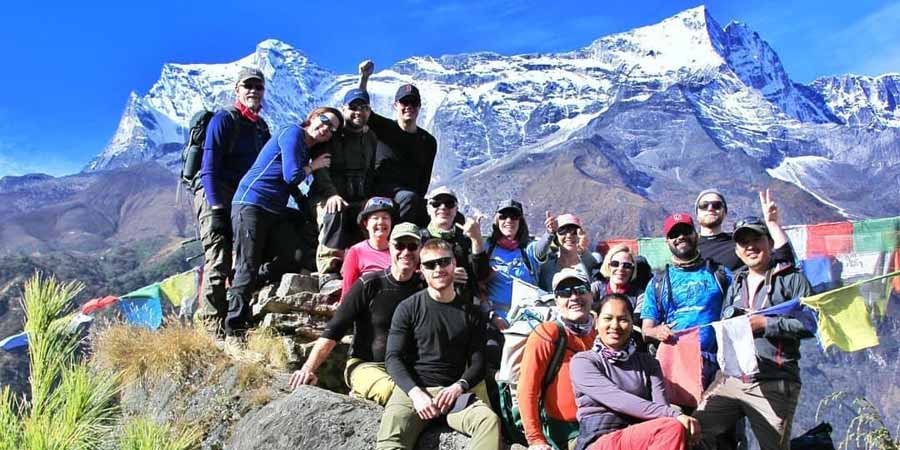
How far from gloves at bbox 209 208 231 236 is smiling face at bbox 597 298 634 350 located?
15.8 feet

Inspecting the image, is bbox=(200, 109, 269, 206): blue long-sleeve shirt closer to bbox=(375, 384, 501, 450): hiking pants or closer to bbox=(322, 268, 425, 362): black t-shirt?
bbox=(322, 268, 425, 362): black t-shirt

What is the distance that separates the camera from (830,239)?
1219 cm

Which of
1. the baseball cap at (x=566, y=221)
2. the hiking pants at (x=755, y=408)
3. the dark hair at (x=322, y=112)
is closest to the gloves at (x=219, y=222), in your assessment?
the dark hair at (x=322, y=112)

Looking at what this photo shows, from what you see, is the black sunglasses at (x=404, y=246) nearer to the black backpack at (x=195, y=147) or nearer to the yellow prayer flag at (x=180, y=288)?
the black backpack at (x=195, y=147)

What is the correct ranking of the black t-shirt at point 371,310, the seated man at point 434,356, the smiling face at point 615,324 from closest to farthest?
the smiling face at point 615,324 < the seated man at point 434,356 < the black t-shirt at point 371,310

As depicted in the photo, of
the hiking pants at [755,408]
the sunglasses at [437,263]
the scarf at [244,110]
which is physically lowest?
the hiking pants at [755,408]

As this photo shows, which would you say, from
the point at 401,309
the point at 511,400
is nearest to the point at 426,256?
the point at 401,309

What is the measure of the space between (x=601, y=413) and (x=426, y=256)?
5.06 ft

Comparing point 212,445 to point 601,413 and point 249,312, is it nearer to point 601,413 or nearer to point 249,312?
point 249,312

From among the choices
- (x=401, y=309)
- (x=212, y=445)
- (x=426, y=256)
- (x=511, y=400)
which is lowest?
(x=212, y=445)

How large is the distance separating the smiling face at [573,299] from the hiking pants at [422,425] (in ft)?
2.67

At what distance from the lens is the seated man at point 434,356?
16.7 feet

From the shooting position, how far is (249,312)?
8.16m

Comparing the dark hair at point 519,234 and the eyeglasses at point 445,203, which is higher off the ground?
the eyeglasses at point 445,203
